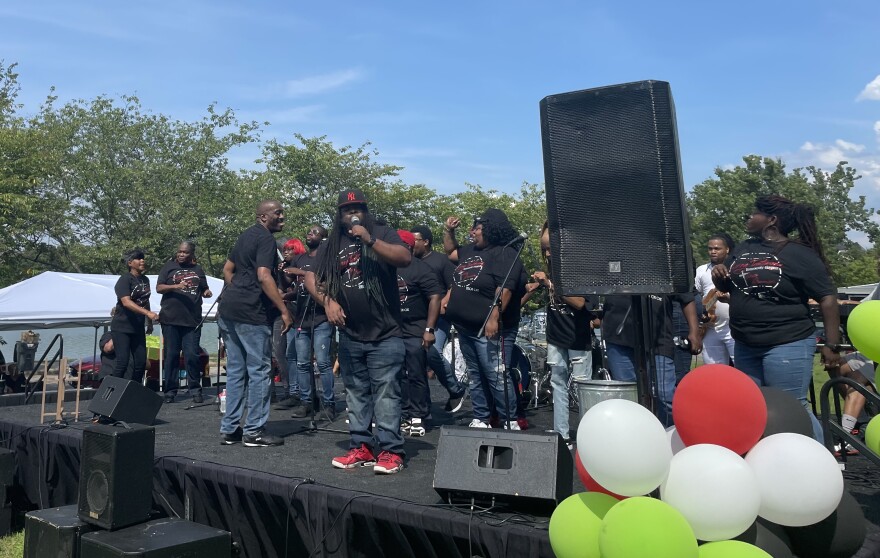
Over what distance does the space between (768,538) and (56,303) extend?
11347 mm

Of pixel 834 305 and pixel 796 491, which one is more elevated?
pixel 834 305

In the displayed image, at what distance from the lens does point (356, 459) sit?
464cm

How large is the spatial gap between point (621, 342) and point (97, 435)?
3011 mm

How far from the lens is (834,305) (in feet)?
13.6

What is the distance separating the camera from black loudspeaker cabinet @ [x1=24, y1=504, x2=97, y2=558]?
3.85 m

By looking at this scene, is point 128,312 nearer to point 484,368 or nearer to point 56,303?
point 484,368

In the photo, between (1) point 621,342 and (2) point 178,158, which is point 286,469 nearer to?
(1) point 621,342

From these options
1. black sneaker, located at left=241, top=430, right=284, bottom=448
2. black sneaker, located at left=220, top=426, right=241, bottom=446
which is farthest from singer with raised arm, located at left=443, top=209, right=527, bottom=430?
black sneaker, located at left=220, top=426, right=241, bottom=446

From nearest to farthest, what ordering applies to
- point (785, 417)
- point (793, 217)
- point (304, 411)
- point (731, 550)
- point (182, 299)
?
point (731, 550)
point (785, 417)
point (793, 217)
point (304, 411)
point (182, 299)

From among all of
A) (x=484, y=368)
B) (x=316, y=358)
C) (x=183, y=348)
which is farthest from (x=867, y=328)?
(x=183, y=348)

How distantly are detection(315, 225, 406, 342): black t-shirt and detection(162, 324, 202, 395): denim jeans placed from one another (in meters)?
4.02

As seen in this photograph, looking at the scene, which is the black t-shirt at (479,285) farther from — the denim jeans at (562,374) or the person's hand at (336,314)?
the person's hand at (336,314)

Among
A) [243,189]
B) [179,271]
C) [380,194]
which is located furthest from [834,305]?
[380,194]

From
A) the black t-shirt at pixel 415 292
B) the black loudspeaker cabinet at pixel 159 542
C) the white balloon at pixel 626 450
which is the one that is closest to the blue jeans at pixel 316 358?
the black t-shirt at pixel 415 292
